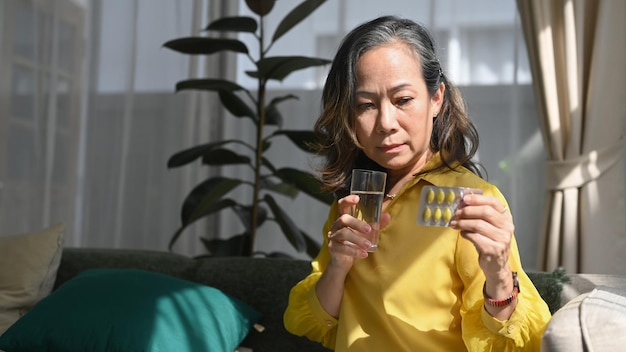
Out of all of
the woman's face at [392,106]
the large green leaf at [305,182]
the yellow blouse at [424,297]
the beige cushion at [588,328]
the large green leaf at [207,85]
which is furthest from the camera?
the large green leaf at [207,85]

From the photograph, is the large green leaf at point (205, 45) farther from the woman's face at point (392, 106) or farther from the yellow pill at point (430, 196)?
the yellow pill at point (430, 196)

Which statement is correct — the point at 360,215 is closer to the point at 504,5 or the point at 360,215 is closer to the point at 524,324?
the point at 524,324

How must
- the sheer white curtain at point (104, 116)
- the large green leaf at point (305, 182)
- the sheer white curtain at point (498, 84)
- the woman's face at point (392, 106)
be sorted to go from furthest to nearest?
1. the sheer white curtain at point (104, 116)
2. the sheer white curtain at point (498, 84)
3. the large green leaf at point (305, 182)
4. the woman's face at point (392, 106)

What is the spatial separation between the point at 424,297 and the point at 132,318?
75cm

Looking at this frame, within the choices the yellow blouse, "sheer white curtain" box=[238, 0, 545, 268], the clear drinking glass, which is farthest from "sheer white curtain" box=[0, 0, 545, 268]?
the clear drinking glass

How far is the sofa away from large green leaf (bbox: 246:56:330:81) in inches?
30.5

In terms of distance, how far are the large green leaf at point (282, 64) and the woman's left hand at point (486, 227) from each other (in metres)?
1.54

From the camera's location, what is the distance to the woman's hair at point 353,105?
1.49 meters

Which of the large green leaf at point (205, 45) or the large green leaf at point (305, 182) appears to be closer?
the large green leaf at point (305, 182)

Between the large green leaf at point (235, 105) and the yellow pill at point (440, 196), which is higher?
the large green leaf at point (235, 105)

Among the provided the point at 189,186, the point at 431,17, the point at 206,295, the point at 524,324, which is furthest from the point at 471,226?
the point at 189,186

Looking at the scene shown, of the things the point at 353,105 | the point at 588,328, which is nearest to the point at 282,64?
the point at 353,105

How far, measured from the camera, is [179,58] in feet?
11.5

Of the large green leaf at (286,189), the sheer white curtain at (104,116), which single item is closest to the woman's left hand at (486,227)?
the large green leaf at (286,189)
